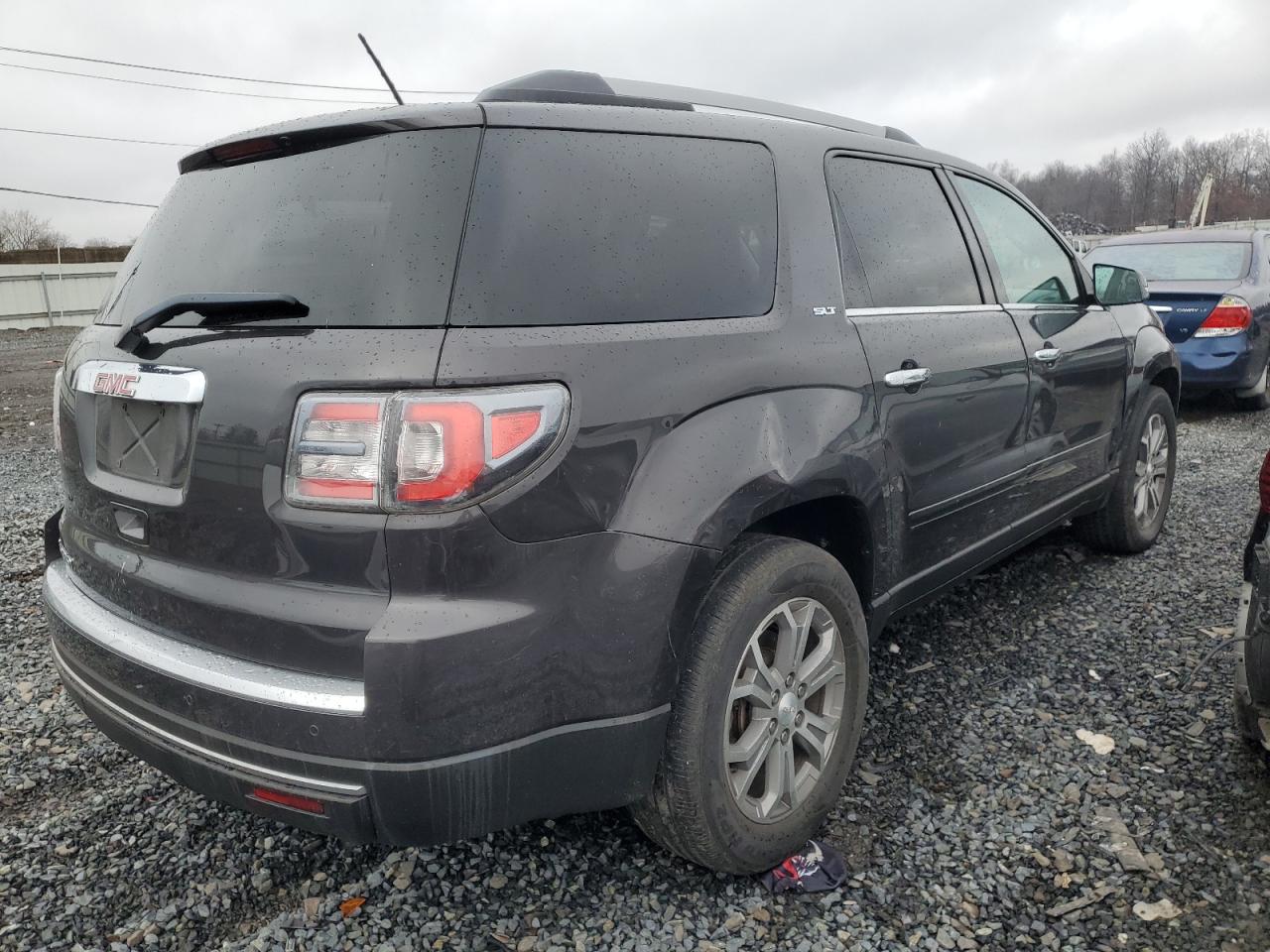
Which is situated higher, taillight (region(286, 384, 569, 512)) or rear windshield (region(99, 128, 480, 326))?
rear windshield (region(99, 128, 480, 326))

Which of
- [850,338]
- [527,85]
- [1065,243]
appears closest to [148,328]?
[527,85]

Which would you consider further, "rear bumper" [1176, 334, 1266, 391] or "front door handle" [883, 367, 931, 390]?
"rear bumper" [1176, 334, 1266, 391]

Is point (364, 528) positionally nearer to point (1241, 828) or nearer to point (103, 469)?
point (103, 469)

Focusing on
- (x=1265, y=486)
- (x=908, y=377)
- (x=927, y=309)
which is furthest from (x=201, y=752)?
(x=1265, y=486)

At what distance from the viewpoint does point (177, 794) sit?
104 inches

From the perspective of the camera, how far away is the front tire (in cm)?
200

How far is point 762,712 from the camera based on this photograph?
85.8 inches

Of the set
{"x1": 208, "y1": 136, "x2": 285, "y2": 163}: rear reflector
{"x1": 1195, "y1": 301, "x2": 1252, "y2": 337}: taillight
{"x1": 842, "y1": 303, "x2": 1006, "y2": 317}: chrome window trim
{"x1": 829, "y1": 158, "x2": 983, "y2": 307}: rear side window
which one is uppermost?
{"x1": 208, "y1": 136, "x2": 285, "y2": 163}: rear reflector

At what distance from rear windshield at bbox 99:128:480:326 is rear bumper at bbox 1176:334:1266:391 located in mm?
7974

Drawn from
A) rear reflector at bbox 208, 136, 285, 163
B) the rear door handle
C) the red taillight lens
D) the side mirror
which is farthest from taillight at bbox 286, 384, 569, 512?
the side mirror

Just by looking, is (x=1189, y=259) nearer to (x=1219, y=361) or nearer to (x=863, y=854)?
(x=1219, y=361)

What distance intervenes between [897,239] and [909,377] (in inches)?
19.9

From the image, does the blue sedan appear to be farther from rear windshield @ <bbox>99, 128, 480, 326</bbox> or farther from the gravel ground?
rear windshield @ <bbox>99, 128, 480, 326</bbox>

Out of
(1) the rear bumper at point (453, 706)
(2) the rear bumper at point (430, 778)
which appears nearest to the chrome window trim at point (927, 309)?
(1) the rear bumper at point (453, 706)
